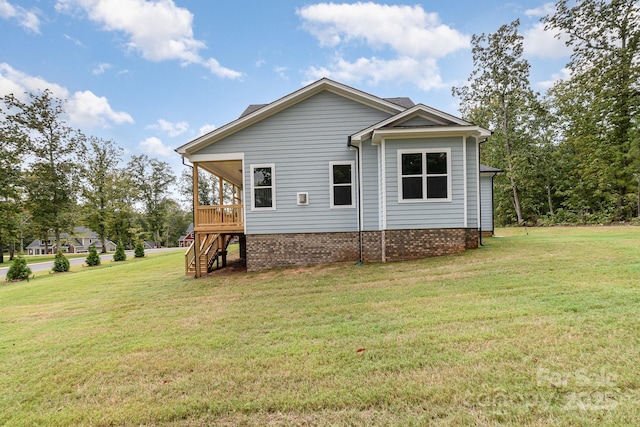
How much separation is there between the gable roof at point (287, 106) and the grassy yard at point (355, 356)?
5.44 m

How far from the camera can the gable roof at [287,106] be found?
9.23 metres

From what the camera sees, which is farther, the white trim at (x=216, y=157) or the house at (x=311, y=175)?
the white trim at (x=216, y=157)

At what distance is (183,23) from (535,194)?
29533 millimetres

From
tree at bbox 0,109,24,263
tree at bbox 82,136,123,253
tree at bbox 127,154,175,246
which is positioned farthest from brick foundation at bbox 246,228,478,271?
tree at bbox 127,154,175,246

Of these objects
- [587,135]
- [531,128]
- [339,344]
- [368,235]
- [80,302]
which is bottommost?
[80,302]

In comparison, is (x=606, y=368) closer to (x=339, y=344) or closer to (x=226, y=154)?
(x=339, y=344)

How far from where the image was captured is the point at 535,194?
1014 inches

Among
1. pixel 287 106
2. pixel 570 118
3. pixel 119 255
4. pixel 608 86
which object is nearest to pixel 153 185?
pixel 119 255

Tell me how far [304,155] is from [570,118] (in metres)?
26.7

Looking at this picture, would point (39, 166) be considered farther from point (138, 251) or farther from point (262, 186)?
point (262, 186)

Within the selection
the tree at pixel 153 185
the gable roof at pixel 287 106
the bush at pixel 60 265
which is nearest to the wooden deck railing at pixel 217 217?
the gable roof at pixel 287 106

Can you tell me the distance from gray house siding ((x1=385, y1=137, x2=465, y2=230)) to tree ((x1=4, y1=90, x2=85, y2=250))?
2225 cm

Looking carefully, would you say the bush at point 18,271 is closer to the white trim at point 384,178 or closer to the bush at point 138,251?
the bush at point 138,251

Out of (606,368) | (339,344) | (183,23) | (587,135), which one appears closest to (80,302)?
(339,344)
